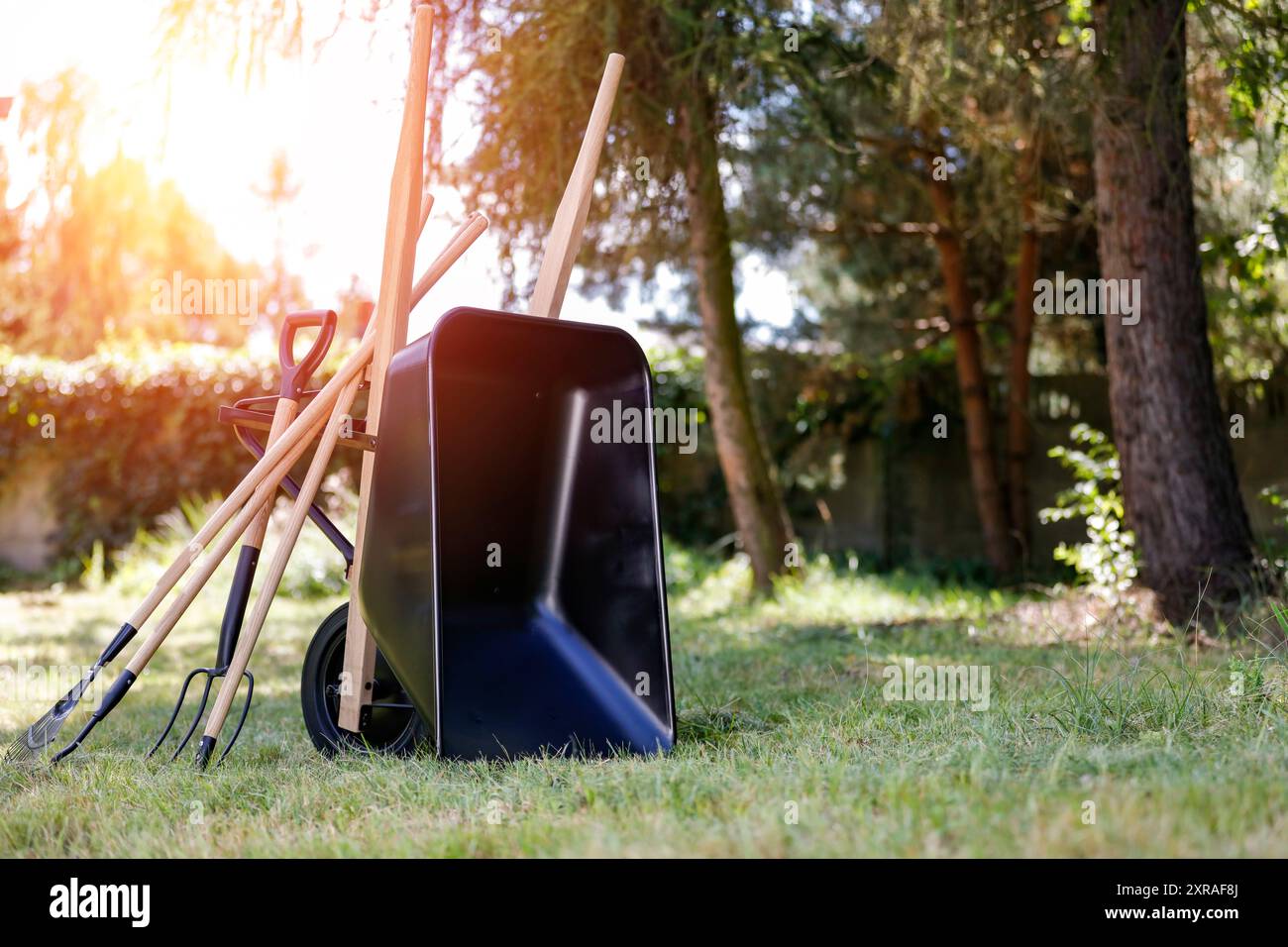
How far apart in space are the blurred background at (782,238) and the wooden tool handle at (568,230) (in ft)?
4.62

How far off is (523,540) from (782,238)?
478cm

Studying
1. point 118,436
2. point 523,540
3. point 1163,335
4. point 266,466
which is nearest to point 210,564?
point 266,466

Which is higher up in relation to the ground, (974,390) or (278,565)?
(974,390)

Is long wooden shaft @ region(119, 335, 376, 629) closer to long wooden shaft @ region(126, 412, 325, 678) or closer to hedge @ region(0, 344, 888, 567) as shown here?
long wooden shaft @ region(126, 412, 325, 678)

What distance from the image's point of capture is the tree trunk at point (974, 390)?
689cm

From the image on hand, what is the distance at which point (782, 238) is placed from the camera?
23.6ft

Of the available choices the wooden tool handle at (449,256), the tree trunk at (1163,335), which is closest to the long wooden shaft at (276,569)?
the wooden tool handle at (449,256)

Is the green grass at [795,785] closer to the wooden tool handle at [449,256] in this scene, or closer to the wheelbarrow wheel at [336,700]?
the wheelbarrow wheel at [336,700]

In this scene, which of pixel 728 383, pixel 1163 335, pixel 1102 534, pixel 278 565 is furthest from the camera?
pixel 728 383

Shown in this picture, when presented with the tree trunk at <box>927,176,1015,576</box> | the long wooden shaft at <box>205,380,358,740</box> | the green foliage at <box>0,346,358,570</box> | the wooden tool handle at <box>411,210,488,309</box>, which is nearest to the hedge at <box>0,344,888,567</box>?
the green foliage at <box>0,346,358,570</box>

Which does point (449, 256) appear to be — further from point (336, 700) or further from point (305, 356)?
point (336, 700)

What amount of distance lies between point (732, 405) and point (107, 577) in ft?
16.3

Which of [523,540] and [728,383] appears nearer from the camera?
[523,540]
